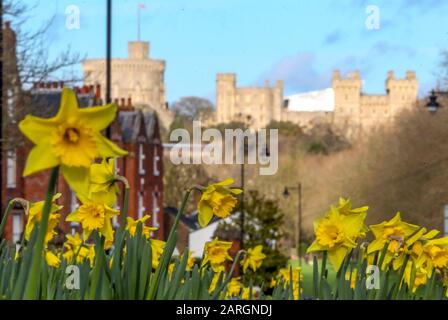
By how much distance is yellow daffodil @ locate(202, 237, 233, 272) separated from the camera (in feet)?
17.5

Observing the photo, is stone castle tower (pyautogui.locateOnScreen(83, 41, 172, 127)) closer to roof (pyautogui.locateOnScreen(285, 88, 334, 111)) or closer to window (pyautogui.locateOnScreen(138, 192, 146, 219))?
roof (pyautogui.locateOnScreen(285, 88, 334, 111))

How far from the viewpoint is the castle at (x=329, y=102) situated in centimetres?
13075

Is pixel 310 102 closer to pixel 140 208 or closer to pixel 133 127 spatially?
pixel 133 127

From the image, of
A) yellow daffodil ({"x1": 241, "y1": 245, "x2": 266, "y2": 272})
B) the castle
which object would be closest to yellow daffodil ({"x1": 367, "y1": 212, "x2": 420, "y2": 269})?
yellow daffodil ({"x1": 241, "y1": 245, "x2": 266, "y2": 272})

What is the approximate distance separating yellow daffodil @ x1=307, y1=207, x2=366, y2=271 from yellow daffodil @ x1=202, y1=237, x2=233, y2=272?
877 mm

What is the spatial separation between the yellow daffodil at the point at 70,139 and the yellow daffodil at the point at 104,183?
1.16 m

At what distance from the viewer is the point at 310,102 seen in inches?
4355

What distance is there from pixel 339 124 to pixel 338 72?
23.0m

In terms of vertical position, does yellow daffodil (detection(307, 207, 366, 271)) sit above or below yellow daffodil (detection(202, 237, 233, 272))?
above

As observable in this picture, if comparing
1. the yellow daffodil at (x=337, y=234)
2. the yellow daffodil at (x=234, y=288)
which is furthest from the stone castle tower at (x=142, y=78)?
the yellow daffodil at (x=337, y=234)

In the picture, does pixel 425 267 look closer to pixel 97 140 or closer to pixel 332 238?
pixel 332 238

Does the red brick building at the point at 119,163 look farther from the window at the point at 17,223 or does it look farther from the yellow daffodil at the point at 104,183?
the yellow daffodil at the point at 104,183

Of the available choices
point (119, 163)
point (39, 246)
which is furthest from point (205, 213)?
point (119, 163)

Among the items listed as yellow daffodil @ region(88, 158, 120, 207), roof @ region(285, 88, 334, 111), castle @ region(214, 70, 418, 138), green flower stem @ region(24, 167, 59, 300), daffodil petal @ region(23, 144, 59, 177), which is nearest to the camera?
daffodil petal @ region(23, 144, 59, 177)
